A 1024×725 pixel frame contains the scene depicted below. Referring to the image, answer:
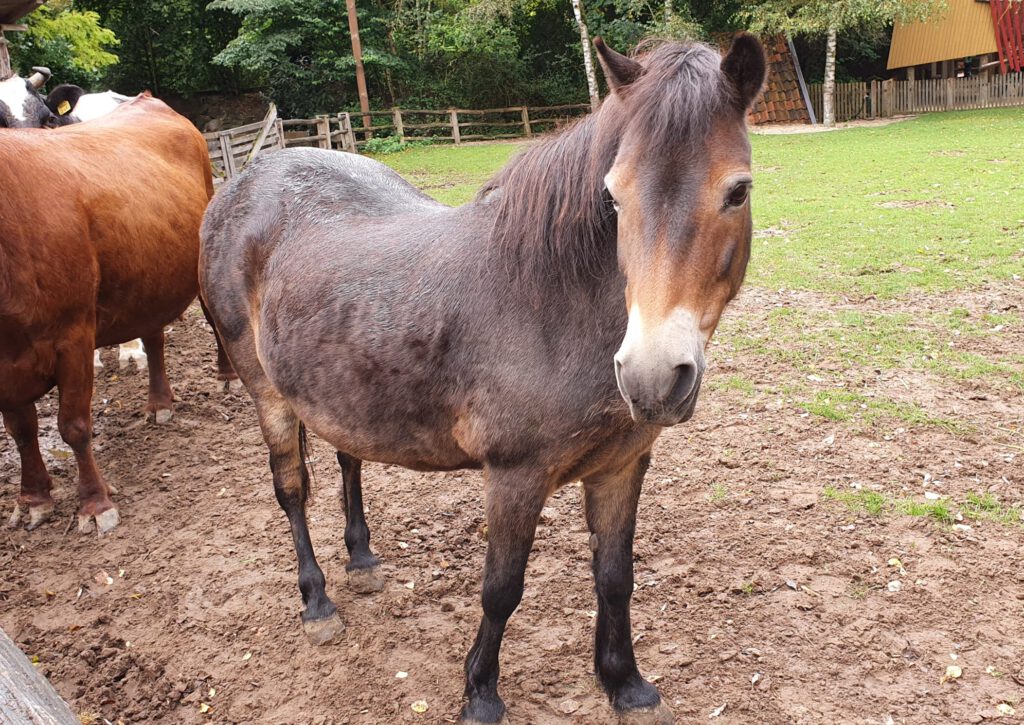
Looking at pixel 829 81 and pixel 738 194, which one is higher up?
pixel 829 81

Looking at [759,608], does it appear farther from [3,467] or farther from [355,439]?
[3,467]

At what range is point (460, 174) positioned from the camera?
17547 millimetres

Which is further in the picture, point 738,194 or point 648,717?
point 648,717

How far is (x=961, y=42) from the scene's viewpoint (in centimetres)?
2547

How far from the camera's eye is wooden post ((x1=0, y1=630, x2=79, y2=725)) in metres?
1.42

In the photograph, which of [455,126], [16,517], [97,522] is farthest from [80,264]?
[455,126]

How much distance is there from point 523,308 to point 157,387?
4.29m

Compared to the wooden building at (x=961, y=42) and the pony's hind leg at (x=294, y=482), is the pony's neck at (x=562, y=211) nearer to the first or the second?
the pony's hind leg at (x=294, y=482)

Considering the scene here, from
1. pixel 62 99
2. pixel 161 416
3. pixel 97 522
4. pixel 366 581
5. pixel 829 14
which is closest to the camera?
pixel 366 581

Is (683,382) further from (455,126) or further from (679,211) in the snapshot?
(455,126)

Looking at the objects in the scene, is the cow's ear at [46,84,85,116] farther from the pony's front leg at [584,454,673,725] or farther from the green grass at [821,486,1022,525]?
the green grass at [821,486,1022,525]

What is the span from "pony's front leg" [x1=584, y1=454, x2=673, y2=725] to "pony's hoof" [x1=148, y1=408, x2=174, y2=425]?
4.05 meters

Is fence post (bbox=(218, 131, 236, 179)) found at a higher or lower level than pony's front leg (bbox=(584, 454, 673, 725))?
higher

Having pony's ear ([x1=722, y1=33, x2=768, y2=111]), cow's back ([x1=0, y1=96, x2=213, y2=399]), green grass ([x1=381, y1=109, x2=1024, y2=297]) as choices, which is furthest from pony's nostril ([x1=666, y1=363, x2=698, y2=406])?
cow's back ([x1=0, y1=96, x2=213, y2=399])
